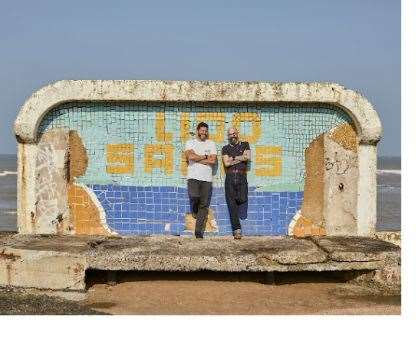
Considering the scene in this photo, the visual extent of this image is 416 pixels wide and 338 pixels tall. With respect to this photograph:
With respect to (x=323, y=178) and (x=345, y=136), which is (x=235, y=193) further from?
(x=345, y=136)

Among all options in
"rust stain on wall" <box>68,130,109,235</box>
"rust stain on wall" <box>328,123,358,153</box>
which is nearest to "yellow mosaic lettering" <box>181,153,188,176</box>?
"rust stain on wall" <box>68,130,109,235</box>

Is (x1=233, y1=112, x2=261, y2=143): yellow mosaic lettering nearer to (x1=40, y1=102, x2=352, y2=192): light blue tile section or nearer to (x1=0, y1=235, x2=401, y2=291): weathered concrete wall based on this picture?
(x1=40, y1=102, x2=352, y2=192): light blue tile section

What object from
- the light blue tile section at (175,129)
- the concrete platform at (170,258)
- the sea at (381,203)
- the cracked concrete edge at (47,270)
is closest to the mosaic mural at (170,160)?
Answer: the light blue tile section at (175,129)

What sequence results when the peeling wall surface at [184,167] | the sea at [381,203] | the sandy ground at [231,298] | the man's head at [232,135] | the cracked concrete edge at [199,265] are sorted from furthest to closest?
1. the sea at [381,203]
2. the peeling wall surface at [184,167]
3. the man's head at [232,135]
4. the cracked concrete edge at [199,265]
5. the sandy ground at [231,298]

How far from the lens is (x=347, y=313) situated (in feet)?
25.3

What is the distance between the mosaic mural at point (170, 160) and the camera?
33.9 ft

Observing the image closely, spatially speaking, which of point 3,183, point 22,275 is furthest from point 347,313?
point 3,183

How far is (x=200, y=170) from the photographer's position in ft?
33.0

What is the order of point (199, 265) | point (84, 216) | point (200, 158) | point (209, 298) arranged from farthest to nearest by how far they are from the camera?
point (84, 216), point (200, 158), point (199, 265), point (209, 298)

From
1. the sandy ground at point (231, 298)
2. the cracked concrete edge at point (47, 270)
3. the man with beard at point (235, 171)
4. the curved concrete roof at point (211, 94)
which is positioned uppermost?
the curved concrete roof at point (211, 94)

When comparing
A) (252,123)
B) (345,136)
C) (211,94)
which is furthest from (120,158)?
(345,136)

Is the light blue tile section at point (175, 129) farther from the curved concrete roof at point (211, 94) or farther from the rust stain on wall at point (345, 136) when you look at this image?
the curved concrete roof at point (211, 94)

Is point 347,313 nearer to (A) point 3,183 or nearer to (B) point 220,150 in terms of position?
(B) point 220,150

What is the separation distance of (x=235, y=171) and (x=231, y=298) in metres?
2.34
